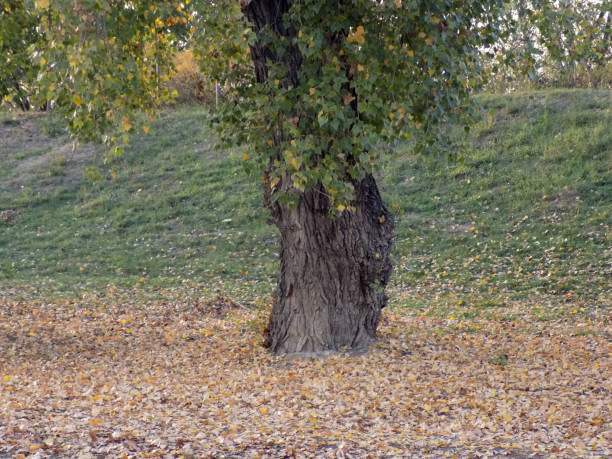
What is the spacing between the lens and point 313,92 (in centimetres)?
559

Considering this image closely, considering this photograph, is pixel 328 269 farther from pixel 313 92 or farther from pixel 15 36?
pixel 15 36

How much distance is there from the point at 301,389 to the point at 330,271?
135 cm

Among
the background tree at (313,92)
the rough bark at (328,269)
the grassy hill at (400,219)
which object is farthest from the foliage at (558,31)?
the grassy hill at (400,219)

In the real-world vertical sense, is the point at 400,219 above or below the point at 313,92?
below

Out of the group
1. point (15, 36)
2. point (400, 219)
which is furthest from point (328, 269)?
point (400, 219)

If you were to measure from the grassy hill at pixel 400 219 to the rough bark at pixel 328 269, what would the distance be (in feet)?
8.95

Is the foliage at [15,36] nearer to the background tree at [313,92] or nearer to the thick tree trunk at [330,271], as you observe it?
the background tree at [313,92]

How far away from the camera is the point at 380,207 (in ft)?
22.5

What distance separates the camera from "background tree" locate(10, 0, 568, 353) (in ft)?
15.9

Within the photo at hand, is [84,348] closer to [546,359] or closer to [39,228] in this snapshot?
[546,359]

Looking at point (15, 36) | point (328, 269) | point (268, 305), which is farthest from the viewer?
point (268, 305)

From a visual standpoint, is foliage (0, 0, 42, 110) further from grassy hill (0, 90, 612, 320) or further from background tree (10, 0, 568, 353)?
grassy hill (0, 90, 612, 320)

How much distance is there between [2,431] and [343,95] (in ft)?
11.4

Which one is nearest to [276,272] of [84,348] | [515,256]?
[515,256]
